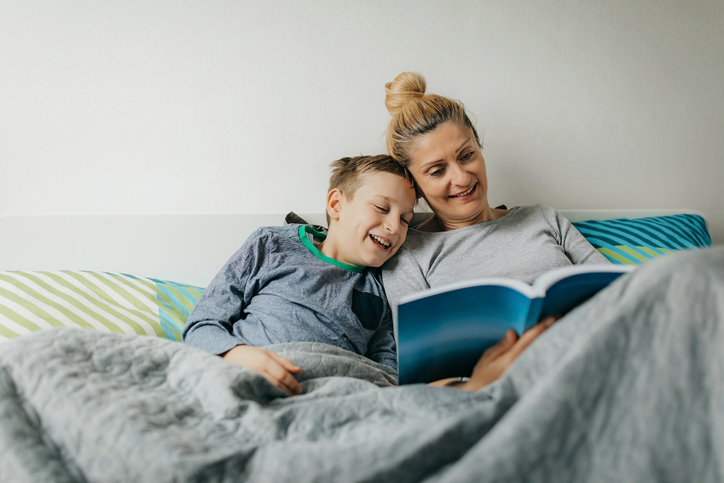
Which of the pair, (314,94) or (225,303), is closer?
(225,303)

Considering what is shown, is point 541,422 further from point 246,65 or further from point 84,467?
point 246,65

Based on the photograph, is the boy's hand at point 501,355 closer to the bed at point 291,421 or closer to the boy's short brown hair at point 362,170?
the bed at point 291,421

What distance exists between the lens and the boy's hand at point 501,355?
23.1 inches

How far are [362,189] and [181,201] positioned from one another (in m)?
0.57

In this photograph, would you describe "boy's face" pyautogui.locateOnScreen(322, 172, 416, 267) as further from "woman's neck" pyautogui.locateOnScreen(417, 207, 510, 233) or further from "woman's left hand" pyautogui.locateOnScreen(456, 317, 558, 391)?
"woman's left hand" pyautogui.locateOnScreen(456, 317, 558, 391)

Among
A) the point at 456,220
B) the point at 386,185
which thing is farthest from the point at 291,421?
the point at 456,220

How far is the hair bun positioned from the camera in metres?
1.15

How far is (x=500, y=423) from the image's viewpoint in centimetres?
44

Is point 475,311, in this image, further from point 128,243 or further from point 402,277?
point 128,243

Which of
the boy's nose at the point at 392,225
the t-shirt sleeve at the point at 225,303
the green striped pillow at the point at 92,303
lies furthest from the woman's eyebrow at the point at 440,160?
the green striped pillow at the point at 92,303

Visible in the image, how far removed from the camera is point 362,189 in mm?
1065

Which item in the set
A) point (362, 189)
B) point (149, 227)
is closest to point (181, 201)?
point (149, 227)

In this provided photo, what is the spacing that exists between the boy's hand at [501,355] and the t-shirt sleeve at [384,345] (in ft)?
1.14

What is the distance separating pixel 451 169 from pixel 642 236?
618mm
